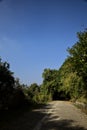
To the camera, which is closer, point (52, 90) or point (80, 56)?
point (80, 56)

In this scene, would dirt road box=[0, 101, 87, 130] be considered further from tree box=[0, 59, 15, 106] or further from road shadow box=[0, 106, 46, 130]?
tree box=[0, 59, 15, 106]

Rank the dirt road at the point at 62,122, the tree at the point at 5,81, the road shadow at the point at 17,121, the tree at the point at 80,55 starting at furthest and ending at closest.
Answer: the tree at the point at 80,55
the tree at the point at 5,81
the dirt road at the point at 62,122
the road shadow at the point at 17,121

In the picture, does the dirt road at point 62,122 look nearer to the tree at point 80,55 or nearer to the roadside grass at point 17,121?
the roadside grass at point 17,121

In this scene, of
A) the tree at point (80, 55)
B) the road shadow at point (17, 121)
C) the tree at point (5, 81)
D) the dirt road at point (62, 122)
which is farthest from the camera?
the tree at point (80, 55)

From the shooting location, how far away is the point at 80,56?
25.7m

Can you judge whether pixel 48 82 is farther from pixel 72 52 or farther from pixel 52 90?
pixel 72 52

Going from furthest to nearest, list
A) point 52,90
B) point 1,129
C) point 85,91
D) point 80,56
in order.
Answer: point 52,90 < point 85,91 < point 80,56 < point 1,129

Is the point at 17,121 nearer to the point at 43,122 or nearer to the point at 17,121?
the point at 17,121

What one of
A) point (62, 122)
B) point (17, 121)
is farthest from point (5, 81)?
point (62, 122)

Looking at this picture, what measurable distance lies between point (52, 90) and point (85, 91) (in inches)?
2240

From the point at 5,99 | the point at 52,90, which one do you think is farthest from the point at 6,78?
the point at 52,90

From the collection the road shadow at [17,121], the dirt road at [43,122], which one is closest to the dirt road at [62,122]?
the dirt road at [43,122]

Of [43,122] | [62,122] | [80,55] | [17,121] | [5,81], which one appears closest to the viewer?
[62,122]

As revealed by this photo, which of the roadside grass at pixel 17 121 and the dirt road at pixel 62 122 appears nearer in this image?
the roadside grass at pixel 17 121
